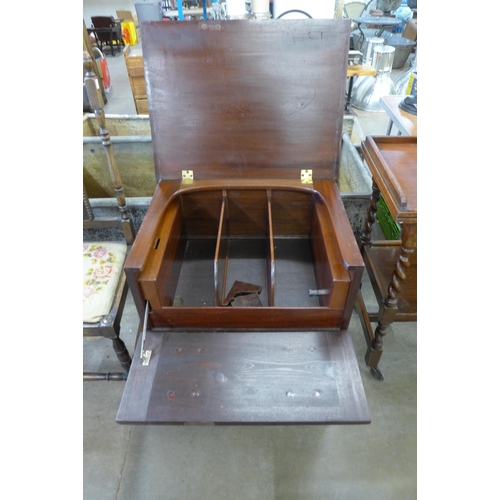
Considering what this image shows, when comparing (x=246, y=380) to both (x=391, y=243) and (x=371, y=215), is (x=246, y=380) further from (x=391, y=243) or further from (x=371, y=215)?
(x=391, y=243)

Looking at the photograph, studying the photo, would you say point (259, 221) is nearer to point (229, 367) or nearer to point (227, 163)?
point (227, 163)

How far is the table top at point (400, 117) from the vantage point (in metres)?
1.57

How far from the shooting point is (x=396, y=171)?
123cm

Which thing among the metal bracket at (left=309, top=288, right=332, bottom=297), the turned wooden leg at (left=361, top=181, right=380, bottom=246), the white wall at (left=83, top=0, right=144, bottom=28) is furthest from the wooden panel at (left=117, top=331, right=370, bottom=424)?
the white wall at (left=83, top=0, right=144, bottom=28)

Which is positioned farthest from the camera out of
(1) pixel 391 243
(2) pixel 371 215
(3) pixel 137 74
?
(3) pixel 137 74

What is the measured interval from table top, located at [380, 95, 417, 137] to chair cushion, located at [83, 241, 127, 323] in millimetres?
1399

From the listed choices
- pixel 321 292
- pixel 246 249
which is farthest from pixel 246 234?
pixel 321 292

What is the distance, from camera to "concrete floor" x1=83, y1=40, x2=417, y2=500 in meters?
1.29

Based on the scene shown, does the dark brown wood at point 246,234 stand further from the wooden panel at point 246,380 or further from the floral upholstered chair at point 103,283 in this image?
the floral upholstered chair at point 103,283

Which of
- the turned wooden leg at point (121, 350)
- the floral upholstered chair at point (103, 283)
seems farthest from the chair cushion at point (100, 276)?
the turned wooden leg at point (121, 350)

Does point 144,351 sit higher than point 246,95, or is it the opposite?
point 246,95

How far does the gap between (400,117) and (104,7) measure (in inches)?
385

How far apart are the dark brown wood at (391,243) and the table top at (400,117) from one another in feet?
0.70

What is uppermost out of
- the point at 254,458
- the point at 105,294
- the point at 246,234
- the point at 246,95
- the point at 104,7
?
the point at 104,7
